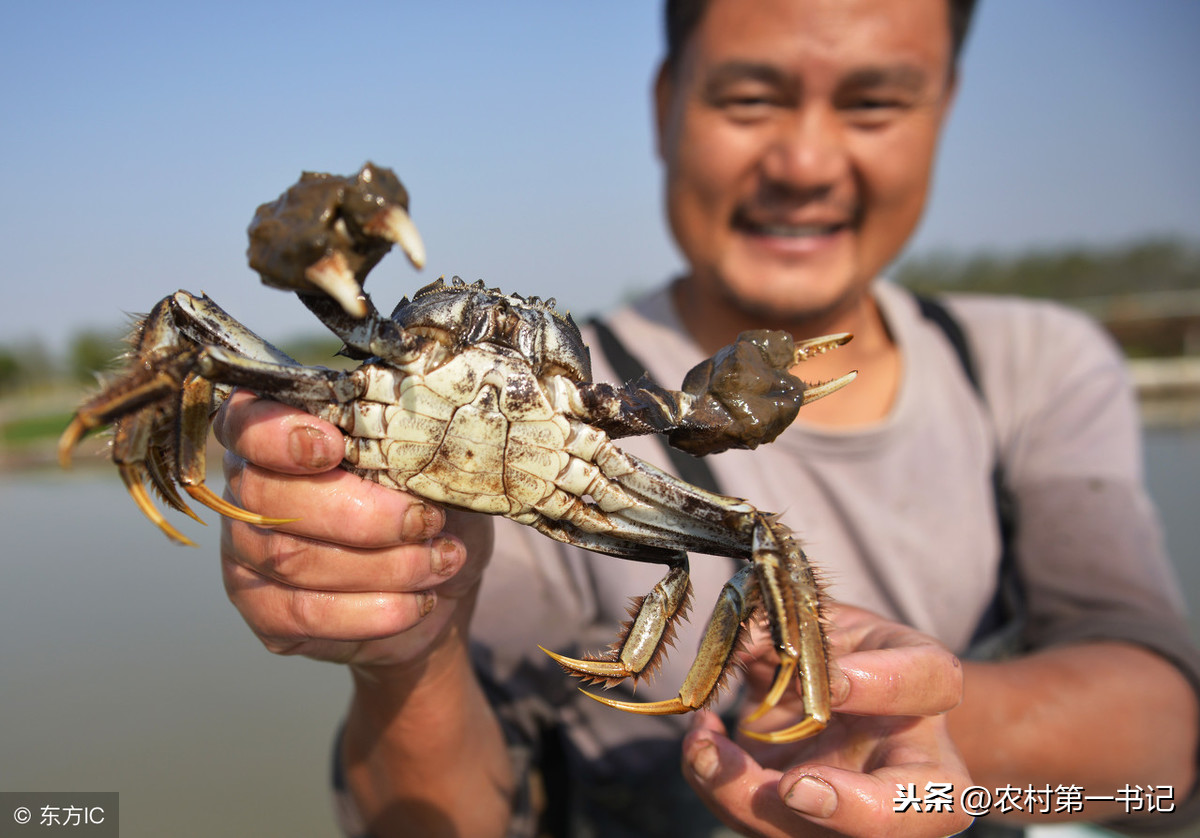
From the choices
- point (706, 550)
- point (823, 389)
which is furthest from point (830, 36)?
point (706, 550)

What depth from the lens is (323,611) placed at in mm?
1607

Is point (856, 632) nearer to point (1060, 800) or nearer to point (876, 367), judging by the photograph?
point (1060, 800)

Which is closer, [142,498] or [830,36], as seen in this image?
[142,498]

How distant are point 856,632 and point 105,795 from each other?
3.14 m

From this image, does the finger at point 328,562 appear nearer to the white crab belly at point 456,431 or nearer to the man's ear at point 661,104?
the white crab belly at point 456,431

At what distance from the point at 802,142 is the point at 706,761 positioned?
2.30 meters

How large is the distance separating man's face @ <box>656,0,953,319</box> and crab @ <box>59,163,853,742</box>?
4.55 ft

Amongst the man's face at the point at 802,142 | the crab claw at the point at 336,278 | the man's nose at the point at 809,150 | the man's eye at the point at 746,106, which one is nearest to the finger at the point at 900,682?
the crab claw at the point at 336,278

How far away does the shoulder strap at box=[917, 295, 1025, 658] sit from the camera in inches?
126

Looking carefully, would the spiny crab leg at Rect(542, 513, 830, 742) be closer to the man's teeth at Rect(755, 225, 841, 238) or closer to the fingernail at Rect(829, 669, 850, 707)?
the fingernail at Rect(829, 669, 850, 707)

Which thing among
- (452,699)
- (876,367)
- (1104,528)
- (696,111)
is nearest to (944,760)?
(452,699)

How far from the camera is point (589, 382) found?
1785 millimetres

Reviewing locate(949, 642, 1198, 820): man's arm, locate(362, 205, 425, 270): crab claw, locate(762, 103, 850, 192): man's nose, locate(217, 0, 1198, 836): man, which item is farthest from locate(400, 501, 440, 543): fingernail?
locate(762, 103, 850, 192): man's nose

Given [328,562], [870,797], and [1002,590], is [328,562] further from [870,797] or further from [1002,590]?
[1002,590]
